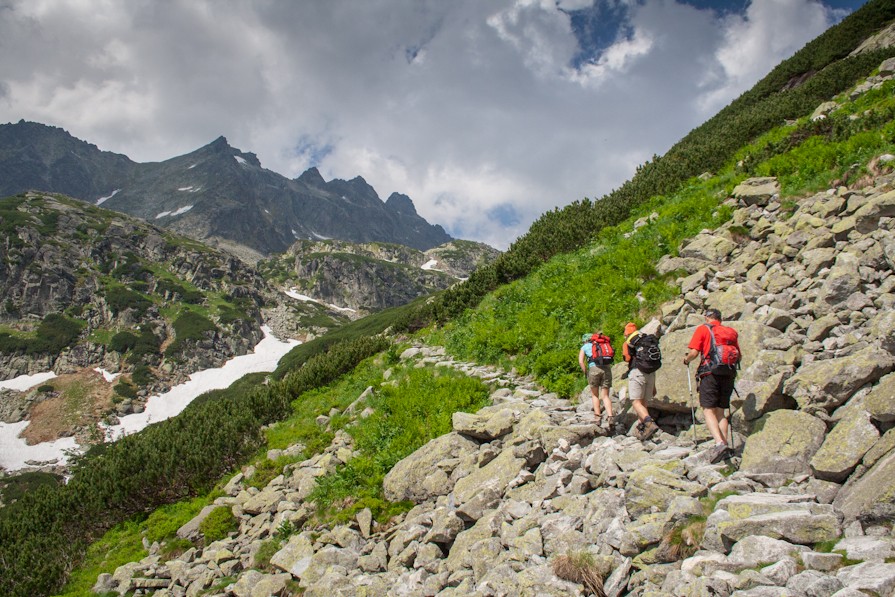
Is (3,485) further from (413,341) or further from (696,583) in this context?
(696,583)

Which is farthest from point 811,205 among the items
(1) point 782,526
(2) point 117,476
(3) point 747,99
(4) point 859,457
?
(3) point 747,99

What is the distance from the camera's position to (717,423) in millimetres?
6586

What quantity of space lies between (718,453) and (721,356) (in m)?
1.46

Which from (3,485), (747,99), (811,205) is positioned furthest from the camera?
(3,485)

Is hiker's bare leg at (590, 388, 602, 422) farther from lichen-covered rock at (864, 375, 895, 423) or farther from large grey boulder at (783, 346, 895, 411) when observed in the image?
lichen-covered rock at (864, 375, 895, 423)

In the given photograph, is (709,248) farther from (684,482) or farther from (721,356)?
(684,482)

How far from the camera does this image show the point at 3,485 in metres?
70.6

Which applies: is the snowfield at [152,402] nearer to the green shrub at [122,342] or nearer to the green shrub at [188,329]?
the green shrub at [122,342]

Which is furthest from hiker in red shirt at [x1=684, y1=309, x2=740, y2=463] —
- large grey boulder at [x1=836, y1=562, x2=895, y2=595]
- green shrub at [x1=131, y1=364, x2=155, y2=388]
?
green shrub at [x1=131, y1=364, x2=155, y2=388]

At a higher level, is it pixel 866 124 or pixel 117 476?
pixel 866 124

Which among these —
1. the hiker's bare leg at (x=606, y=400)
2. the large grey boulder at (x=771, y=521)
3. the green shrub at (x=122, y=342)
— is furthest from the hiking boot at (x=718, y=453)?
the green shrub at (x=122, y=342)

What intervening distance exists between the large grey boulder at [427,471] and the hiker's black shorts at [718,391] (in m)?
4.51

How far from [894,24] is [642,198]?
24821 millimetres

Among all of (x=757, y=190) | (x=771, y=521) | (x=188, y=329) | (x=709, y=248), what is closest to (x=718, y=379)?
(x=771, y=521)
